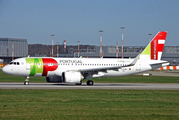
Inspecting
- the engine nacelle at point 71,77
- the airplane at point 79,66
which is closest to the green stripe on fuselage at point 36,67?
the airplane at point 79,66

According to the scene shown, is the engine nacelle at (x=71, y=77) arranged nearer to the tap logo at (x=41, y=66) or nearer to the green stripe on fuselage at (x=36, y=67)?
the tap logo at (x=41, y=66)

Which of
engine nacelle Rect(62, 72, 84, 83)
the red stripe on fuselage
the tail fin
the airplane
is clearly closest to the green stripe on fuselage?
the airplane

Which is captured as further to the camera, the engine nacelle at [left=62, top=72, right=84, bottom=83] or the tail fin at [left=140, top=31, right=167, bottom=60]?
the tail fin at [left=140, top=31, right=167, bottom=60]

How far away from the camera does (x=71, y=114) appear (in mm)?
16734

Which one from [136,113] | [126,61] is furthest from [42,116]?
[126,61]

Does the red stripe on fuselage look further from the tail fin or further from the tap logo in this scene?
the tail fin

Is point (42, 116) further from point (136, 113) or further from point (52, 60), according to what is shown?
point (52, 60)

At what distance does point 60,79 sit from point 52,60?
2.81 m

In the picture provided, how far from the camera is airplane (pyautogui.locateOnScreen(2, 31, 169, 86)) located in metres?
39.3

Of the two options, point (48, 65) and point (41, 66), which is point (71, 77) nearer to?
point (48, 65)

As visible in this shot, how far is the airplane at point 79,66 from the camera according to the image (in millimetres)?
39281

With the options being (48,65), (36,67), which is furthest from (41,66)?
(48,65)

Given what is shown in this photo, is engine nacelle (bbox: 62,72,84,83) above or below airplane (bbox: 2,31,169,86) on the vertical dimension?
below

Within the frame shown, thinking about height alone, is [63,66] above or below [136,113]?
above
